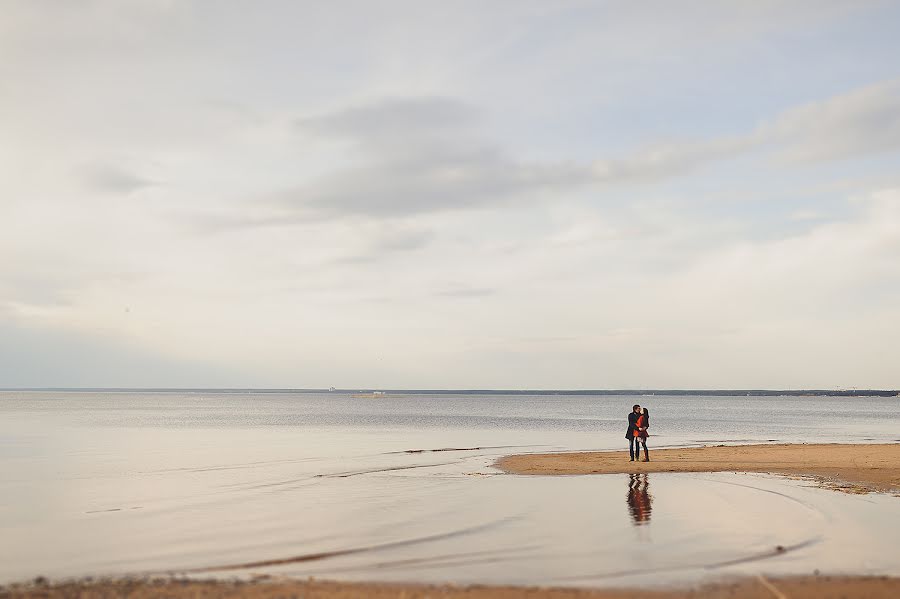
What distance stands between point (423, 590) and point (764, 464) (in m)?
24.5

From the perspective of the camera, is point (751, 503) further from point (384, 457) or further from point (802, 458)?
point (384, 457)

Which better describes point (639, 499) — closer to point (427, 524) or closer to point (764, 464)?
point (427, 524)

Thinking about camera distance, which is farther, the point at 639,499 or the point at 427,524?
the point at 639,499

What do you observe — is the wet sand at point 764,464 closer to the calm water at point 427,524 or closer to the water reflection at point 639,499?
the calm water at point 427,524

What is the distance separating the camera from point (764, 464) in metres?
31.8

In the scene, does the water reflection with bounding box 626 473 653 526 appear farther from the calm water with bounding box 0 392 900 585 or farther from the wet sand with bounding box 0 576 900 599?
the wet sand with bounding box 0 576 900 599

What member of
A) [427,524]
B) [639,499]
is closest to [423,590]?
[427,524]

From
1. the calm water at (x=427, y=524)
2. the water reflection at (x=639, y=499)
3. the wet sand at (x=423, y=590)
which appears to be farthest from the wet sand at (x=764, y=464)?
the wet sand at (x=423, y=590)

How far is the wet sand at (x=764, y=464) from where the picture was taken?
26.2m

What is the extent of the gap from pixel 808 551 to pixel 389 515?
1001cm

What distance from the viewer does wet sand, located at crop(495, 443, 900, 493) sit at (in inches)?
1030

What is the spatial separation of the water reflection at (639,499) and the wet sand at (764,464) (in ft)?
8.42

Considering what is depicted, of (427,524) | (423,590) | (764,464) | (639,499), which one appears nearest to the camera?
(423,590)

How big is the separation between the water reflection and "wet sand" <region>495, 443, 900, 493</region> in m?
2.57
